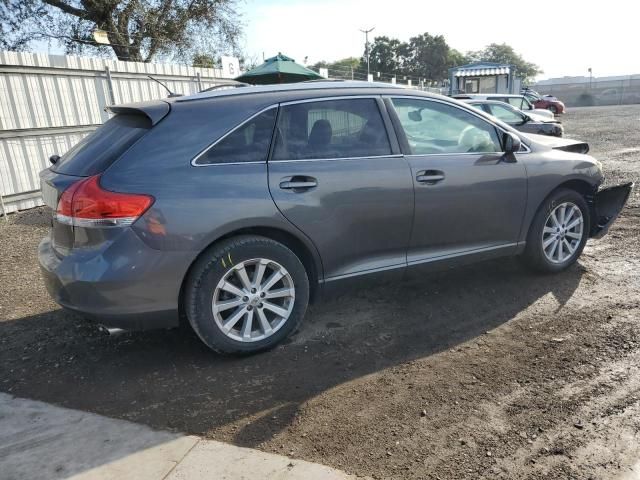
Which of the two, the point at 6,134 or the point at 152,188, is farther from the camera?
the point at 6,134

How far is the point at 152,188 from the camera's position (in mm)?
3029

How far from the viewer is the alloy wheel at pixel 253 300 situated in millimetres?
3270

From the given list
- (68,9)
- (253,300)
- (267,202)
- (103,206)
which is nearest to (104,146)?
(103,206)

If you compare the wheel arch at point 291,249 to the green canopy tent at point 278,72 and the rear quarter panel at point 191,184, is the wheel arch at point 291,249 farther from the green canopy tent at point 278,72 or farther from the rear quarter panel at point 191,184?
the green canopy tent at point 278,72

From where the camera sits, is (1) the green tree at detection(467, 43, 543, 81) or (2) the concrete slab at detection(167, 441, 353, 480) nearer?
(2) the concrete slab at detection(167, 441, 353, 480)

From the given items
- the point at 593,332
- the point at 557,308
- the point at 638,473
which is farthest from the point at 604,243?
the point at 638,473

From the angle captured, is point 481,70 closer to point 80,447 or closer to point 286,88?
point 286,88

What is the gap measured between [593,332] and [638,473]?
58.5 inches

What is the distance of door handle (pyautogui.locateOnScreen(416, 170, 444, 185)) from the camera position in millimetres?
3801

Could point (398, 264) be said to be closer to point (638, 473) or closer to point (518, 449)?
point (518, 449)

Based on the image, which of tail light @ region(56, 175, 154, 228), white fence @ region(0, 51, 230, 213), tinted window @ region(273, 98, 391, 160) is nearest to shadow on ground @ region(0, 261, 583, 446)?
tail light @ region(56, 175, 154, 228)

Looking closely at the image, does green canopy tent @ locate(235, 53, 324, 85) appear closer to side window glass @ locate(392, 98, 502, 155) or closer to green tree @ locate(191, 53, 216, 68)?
green tree @ locate(191, 53, 216, 68)

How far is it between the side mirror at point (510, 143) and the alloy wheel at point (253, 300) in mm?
2179

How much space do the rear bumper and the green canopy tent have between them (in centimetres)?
998
